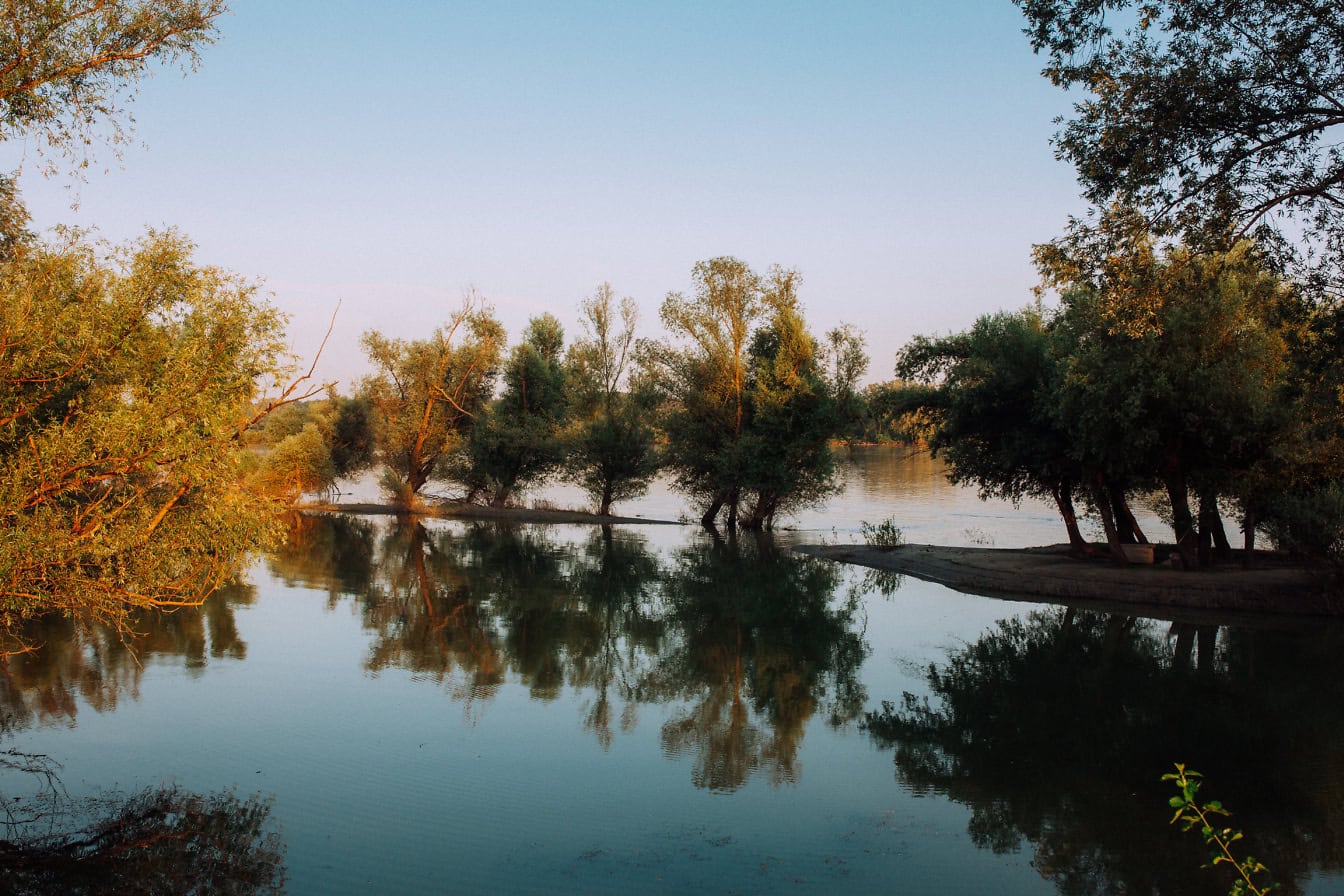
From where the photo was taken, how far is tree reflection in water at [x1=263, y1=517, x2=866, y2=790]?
14188 millimetres

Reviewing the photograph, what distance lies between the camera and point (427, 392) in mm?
52531

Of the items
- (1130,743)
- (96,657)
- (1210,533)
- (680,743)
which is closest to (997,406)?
(1210,533)

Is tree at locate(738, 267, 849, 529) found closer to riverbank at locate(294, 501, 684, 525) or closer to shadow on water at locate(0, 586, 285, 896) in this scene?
riverbank at locate(294, 501, 684, 525)

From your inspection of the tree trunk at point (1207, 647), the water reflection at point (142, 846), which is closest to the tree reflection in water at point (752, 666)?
the water reflection at point (142, 846)

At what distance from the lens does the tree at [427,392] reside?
170 feet

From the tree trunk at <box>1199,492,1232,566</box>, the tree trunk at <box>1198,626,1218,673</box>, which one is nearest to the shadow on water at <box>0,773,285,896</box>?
the tree trunk at <box>1198,626,1218,673</box>

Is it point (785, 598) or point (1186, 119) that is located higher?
point (1186, 119)

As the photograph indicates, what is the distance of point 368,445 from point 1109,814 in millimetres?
54531

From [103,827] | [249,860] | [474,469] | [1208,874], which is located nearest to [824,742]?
[1208,874]

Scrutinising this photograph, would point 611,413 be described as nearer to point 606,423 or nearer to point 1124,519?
point 606,423

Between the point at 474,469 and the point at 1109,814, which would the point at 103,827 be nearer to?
the point at 1109,814

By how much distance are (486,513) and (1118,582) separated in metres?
32.4

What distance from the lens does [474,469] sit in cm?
5078

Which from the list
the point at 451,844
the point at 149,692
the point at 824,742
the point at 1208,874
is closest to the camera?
the point at 1208,874
